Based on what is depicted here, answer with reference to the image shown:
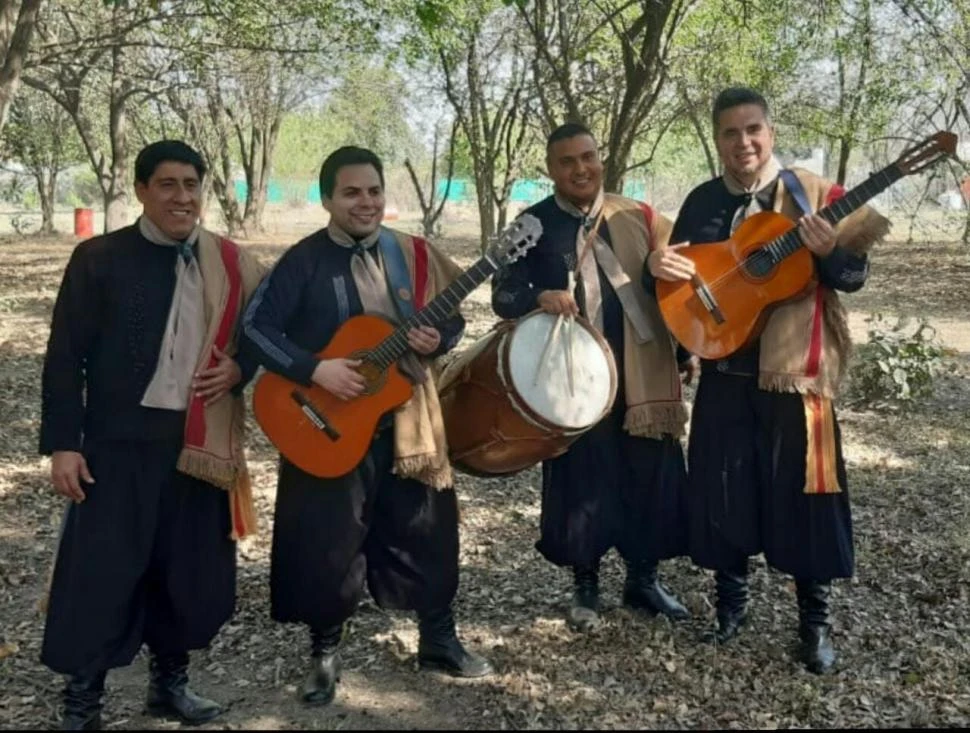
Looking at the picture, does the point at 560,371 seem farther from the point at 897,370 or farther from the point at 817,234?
the point at 897,370

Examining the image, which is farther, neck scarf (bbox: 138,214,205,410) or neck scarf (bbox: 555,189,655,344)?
neck scarf (bbox: 555,189,655,344)

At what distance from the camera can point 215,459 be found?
10.9 feet

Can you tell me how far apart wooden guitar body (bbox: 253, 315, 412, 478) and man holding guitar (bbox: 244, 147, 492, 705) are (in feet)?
0.06

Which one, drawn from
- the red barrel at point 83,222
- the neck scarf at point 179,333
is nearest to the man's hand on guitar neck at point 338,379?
the neck scarf at point 179,333

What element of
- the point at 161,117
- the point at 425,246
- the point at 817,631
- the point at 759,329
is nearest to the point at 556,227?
the point at 425,246

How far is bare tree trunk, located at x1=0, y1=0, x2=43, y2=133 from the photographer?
7926 mm

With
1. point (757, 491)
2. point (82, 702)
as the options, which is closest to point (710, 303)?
point (757, 491)

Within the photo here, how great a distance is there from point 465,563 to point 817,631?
1834 mm

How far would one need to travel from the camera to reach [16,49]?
26.6 feet

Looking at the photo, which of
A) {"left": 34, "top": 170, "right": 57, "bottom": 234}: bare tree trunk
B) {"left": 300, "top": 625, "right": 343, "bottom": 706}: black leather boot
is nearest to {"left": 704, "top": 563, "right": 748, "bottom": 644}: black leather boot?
{"left": 300, "top": 625, "right": 343, "bottom": 706}: black leather boot

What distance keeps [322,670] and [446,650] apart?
46 cm

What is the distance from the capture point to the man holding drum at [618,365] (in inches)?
154

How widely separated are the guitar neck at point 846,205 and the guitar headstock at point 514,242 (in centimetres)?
82

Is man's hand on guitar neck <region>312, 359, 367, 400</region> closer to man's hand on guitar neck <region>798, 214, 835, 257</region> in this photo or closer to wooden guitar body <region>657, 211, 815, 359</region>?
wooden guitar body <region>657, 211, 815, 359</region>
